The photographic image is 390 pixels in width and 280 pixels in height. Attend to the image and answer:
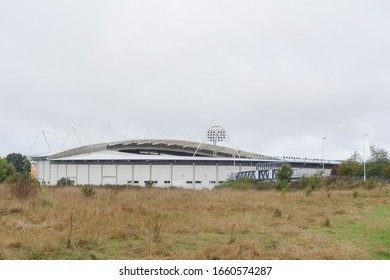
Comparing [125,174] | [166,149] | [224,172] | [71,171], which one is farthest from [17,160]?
[224,172]

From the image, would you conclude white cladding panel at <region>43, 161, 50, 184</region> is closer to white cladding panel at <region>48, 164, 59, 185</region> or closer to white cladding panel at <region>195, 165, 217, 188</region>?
white cladding panel at <region>48, 164, 59, 185</region>

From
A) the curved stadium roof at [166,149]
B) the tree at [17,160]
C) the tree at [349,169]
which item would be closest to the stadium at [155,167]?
the curved stadium roof at [166,149]

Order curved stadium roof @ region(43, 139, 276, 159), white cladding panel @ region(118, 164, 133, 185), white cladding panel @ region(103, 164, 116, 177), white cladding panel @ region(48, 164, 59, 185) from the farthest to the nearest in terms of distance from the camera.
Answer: curved stadium roof @ region(43, 139, 276, 159) < white cladding panel @ region(48, 164, 59, 185) < white cladding panel @ region(103, 164, 116, 177) < white cladding panel @ region(118, 164, 133, 185)

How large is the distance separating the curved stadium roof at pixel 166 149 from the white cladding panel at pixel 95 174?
30.8 feet

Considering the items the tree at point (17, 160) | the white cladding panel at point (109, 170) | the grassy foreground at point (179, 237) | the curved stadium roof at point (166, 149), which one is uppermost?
the curved stadium roof at point (166, 149)

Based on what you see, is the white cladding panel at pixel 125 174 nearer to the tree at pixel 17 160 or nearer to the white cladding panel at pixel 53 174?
the white cladding panel at pixel 53 174

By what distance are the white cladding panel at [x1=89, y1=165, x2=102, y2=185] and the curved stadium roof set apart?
938 centimetres

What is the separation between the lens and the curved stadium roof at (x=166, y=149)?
89312 mm

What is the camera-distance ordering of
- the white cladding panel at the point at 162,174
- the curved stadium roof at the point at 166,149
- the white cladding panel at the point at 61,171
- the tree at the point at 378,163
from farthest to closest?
the curved stadium roof at the point at 166,149
the white cladding panel at the point at 61,171
the white cladding panel at the point at 162,174
the tree at the point at 378,163

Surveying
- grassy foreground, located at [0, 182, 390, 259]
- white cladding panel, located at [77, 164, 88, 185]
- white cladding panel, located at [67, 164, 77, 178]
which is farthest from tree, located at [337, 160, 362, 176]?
grassy foreground, located at [0, 182, 390, 259]

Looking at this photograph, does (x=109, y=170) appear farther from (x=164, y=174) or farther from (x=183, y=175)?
(x=183, y=175)

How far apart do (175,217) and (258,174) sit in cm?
5256

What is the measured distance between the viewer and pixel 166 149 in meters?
91.8

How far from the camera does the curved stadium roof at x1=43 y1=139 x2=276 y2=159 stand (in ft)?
293
